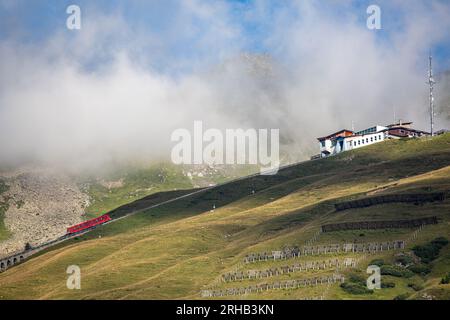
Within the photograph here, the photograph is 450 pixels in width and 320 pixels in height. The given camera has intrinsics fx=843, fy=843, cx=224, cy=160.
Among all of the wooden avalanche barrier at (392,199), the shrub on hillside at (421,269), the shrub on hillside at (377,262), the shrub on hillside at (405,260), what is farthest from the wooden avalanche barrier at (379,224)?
the shrub on hillside at (421,269)

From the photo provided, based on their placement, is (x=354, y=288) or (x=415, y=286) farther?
(x=415, y=286)

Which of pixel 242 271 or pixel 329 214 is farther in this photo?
pixel 329 214

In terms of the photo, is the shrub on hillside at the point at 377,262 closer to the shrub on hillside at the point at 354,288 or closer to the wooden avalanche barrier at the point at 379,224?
the shrub on hillside at the point at 354,288

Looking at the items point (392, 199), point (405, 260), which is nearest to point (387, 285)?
point (405, 260)

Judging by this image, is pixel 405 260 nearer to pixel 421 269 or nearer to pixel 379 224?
pixel 421 269

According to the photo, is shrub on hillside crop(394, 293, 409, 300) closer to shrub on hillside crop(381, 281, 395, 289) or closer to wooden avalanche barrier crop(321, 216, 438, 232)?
shrub on hillside crop(381, 281, 395, 289)

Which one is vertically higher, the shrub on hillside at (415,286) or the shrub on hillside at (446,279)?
the shrub on hillside at (446,279)

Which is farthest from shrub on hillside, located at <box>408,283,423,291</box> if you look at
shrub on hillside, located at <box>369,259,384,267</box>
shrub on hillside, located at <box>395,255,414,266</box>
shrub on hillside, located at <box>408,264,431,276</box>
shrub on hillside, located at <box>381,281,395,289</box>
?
shrub on hillside, located at <box>369,259,384,267</box>
